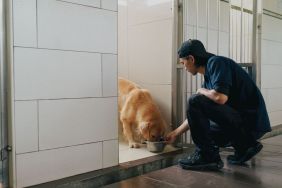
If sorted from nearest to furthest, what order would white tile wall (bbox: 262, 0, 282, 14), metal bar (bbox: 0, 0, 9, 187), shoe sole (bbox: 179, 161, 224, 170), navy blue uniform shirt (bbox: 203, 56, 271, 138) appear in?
metal bar (bbox: 0, 0, 9, 187) → navy blue uniform shirt (bbox: 203, 56, 271, 138) → shoe sole (bbox: 179, 161, 224, 170) → white tile wall (bbox: 262, 0, 282, 14)

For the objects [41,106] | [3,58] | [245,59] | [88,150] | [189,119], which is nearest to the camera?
[3,58]

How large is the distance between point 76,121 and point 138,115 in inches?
45.2

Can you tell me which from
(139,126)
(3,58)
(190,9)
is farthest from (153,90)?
(3,58)

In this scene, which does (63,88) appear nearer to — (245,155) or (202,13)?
(245,155)

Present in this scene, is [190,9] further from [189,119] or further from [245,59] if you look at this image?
[189,119]

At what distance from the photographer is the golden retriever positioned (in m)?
3.11

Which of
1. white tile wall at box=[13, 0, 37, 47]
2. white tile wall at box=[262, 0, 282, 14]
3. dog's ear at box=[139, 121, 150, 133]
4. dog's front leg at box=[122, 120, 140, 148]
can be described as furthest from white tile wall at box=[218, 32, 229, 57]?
white tile wall at box=[13, 0, 37, 47]

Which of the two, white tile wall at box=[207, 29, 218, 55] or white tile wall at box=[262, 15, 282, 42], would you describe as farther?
white tile wall at box=[262, 15, 282, 42]

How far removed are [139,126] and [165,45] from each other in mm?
920

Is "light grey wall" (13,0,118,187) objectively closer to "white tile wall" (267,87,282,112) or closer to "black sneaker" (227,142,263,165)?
"black sneaker" (227,142,263,165)

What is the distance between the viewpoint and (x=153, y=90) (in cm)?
350

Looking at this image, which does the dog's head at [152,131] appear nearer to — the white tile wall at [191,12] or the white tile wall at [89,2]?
the white tile wall at [191,12]

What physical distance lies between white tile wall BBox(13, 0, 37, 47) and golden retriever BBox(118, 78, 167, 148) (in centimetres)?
152

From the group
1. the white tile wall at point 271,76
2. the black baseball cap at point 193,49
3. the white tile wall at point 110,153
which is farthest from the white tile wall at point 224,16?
the white tile wall at point 110,153
